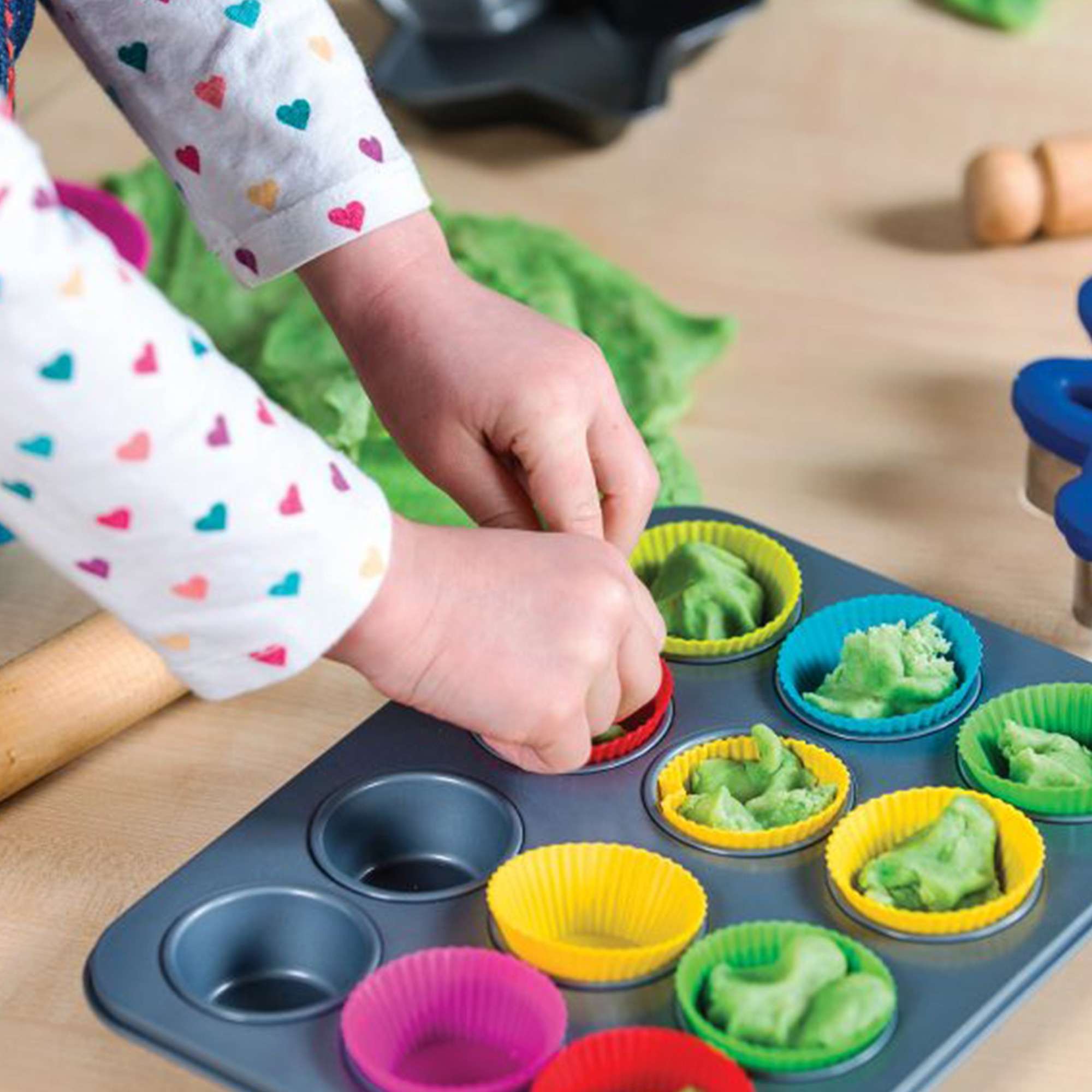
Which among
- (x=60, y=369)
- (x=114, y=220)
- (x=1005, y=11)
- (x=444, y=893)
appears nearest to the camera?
(x=60, y=369)

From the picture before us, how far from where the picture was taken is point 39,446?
2.11 ft

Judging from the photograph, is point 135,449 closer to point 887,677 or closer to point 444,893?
point 444,893

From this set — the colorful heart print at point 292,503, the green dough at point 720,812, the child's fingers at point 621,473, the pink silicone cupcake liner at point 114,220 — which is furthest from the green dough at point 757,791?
the pink silicone cupcake liner at point 114,220

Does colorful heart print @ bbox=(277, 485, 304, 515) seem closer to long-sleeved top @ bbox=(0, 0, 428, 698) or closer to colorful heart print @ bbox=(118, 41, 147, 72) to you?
long-sleeved top @ bbox=(0, 0, 428, 698)

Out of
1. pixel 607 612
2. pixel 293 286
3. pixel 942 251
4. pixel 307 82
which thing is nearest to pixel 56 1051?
pixel 607 612

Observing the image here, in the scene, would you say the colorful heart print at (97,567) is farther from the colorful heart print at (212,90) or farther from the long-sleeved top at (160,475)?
the colorful heart print at (212,90)

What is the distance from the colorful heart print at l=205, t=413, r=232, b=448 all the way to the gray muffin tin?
0.60ft

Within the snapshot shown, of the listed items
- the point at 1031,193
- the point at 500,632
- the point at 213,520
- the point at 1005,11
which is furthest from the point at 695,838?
the point at 1005,11

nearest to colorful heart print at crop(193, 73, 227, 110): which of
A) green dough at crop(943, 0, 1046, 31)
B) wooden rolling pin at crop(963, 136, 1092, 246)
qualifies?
wooden rolling pin at crop(963, 136, 1092, 246)

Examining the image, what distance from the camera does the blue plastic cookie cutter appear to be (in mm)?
917

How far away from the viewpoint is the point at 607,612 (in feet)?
2.40

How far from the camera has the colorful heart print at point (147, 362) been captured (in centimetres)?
65

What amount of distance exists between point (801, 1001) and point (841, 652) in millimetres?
206

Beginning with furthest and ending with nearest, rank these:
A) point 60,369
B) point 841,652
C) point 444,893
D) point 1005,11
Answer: point 1005,11, point 841,652, point 444,893, point 60,369
